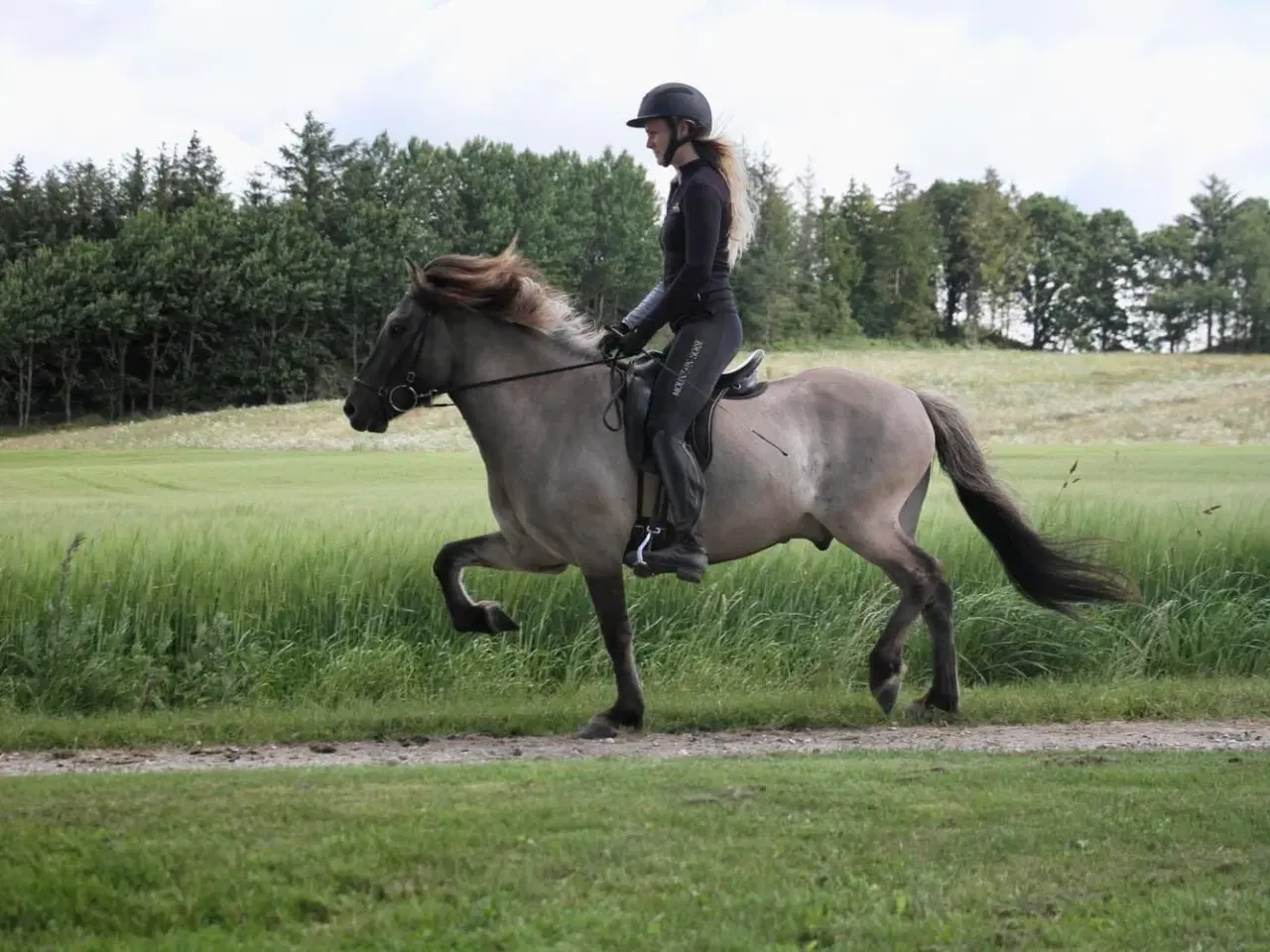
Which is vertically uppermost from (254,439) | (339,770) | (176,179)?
(176,179)

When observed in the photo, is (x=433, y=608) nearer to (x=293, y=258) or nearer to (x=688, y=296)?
(x=688, y=296)

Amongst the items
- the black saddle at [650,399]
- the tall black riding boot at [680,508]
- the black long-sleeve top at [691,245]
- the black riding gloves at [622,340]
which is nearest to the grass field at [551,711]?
the tall black riding boot at [680,508]

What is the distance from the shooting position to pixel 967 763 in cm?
639

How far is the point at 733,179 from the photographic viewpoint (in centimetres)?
755

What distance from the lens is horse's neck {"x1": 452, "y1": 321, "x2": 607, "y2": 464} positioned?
24.9 feet

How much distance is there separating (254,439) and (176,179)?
498cm

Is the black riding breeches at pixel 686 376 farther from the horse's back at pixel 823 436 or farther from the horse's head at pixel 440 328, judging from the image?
the horse's head at pixel 440 328

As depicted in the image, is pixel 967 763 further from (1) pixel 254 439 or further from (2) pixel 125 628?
(1) pixel 254 439

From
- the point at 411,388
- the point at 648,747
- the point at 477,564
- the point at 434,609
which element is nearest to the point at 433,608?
the point at 434,609

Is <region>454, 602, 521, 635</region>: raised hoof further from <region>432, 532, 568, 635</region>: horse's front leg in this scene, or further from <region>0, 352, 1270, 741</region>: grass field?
<region>0, 352, 1270, 741</region>: grass field

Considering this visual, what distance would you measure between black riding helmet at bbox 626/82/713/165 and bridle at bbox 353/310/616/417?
1.20 metres

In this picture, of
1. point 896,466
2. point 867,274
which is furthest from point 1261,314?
point 896,466

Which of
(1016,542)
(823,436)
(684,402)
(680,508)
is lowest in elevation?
(1016,542)

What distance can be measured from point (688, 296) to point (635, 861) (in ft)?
11.7
